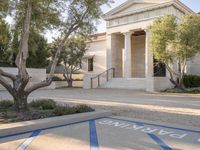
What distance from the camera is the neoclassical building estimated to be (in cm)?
2442

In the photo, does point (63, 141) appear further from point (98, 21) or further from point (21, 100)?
point (98, 21)

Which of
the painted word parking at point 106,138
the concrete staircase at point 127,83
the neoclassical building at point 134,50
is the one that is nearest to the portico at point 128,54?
the neoclassical building at point 134,50

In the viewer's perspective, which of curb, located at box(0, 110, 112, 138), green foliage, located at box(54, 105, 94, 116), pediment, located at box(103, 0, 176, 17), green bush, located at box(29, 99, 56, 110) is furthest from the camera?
pediment, located at box(103, 0, 176, 17)

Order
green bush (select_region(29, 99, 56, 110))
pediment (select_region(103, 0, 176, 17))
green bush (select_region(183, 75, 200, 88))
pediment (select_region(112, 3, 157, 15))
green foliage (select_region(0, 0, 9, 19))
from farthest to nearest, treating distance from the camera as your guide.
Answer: pediment (select_region(112, 3, 157, 15)) < pediment (select_region(103, 0, 176, 17)) < green bush (select_region(183, 75, 200, 88)) < green bush (select_region(29, 99, 56, 110)) < green foliage (select_region(0, 0, 9, 19))

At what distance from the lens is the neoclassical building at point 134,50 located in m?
24.4

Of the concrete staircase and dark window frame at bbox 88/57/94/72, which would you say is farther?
dark window frame at bbox 88/57/94/72

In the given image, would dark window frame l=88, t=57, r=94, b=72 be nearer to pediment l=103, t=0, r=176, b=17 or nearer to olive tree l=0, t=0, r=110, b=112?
pediment l=103, t=0, r=176, b=17

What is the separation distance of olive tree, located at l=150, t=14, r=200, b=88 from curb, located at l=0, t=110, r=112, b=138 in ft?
41.4

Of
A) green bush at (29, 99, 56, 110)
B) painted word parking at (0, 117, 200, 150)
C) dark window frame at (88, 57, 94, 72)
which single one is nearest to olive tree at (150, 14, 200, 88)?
green bush at (29, 99, 56, 110)

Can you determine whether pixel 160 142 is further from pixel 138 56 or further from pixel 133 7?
pixel 138 56

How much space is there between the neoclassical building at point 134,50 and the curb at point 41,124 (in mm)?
14549

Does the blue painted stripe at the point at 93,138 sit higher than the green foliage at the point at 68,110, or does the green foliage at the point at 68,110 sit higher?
the green foliage at the point at 68,110

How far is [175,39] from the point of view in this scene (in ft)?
66.0

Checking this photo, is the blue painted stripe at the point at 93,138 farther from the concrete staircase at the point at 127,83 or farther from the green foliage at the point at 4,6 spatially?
the concrete staircase at the point at 127,83
